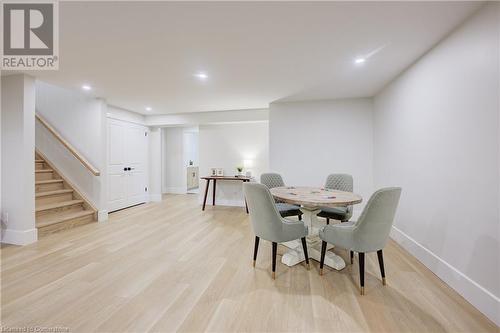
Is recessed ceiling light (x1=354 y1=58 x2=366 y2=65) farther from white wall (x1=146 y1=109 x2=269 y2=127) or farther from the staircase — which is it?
the staircase

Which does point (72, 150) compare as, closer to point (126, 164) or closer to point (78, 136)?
point (78, 136)

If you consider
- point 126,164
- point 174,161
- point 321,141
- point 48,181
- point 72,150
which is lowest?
point 48,181

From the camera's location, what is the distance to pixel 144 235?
3.41m

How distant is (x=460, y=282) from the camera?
75.3 inches

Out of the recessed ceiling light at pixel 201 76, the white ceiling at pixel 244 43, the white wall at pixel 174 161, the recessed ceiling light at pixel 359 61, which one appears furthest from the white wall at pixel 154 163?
the recessed ceiling light at pixel 359 61

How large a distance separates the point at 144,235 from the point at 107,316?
1.86 m

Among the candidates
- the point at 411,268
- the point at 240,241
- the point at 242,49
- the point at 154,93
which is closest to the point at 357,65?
the point at 242,49

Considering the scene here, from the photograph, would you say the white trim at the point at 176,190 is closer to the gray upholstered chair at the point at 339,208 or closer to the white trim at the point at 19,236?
the white trim at the point at 19,236

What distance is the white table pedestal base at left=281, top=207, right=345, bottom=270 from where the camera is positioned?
2.43 metres

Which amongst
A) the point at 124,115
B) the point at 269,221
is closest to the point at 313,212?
the point at 269,221

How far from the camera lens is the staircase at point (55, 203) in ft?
11.6

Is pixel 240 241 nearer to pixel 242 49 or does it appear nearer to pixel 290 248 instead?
pixel 290 248

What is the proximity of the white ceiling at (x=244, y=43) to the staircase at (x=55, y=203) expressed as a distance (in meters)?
1.91

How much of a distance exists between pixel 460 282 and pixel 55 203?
5.67 m
